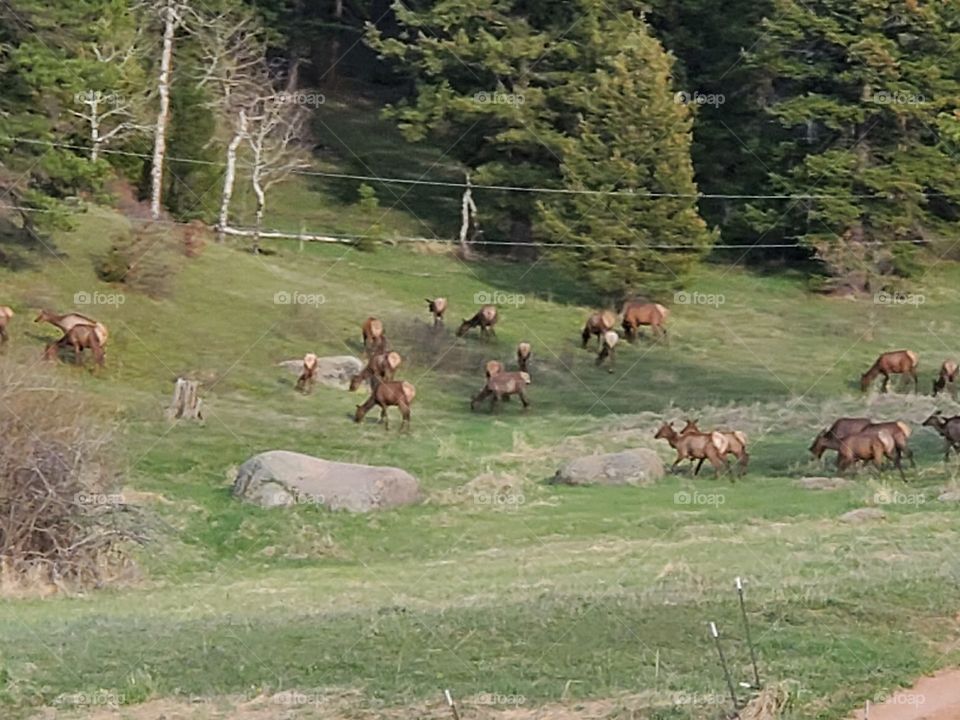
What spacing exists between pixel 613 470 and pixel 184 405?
820 centimetres

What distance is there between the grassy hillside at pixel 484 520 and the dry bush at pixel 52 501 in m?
0.65

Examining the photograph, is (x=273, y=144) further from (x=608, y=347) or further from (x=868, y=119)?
(x=868, y=119)

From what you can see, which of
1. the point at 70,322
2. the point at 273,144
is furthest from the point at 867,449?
the point at 273,144

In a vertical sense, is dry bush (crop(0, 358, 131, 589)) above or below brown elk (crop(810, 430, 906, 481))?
below

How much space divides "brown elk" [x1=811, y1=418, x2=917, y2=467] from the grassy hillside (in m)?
0.52

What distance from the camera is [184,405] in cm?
2989

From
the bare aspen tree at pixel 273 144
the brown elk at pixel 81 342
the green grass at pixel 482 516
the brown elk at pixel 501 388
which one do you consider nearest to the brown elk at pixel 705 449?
the green grass at pixel 482 516

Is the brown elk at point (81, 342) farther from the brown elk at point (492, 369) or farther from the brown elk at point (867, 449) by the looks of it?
the brown elk at point (867, 449)

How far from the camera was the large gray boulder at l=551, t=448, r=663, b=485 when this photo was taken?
26.2 metres

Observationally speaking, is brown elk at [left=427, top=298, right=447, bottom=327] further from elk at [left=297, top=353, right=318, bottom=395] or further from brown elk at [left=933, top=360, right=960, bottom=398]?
brown elk at [left=933, top=360, right=960, bottom=398]

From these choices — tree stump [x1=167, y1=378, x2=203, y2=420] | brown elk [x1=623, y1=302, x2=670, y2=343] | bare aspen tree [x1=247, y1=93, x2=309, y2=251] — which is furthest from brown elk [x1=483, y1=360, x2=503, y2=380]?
bare aspen tree [x1=247, y1=93, x2=309, y2=251]

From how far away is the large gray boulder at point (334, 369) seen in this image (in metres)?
33.6

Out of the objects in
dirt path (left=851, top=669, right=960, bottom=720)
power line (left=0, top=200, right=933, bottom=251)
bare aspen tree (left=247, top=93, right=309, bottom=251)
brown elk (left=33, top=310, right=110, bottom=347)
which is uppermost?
bare aspen tree (left=247, top=93, right=309, bottom=251)

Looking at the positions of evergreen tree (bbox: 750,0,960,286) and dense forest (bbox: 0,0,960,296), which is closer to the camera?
dense forest (bbox: 0,0,960,296)
